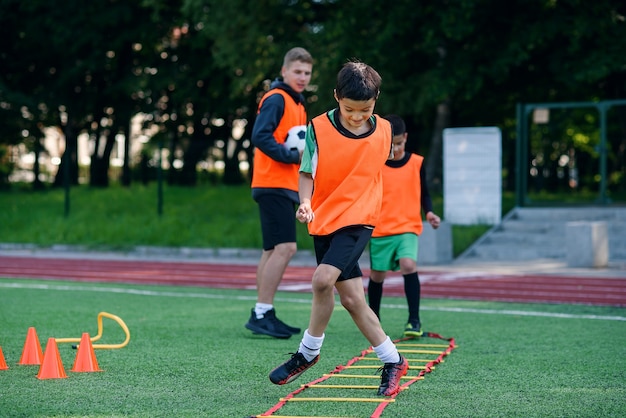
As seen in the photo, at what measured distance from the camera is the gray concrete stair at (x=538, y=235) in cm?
1842

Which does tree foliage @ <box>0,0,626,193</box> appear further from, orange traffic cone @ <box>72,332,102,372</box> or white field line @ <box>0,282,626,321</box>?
orange traffic cone @ <box>72,332,102,372</box>

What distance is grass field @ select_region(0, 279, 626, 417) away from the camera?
5.20 metres

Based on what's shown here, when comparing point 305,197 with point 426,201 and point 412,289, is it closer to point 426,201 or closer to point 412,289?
point 412,289

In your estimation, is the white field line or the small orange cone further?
the white field line

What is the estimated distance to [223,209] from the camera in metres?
24.9

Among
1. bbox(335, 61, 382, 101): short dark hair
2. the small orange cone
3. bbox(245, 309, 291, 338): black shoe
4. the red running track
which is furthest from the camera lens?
the red running track

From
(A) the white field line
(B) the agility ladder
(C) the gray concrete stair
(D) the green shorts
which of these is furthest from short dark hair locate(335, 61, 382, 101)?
(C) the gray concrete stair

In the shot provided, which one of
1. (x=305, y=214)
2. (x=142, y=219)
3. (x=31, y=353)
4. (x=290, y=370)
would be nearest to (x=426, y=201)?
(x=290, y=370)

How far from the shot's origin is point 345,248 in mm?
5652

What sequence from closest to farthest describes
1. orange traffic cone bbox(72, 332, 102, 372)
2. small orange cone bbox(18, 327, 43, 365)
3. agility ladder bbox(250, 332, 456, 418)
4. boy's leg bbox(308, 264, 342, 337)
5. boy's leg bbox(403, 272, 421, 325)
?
agility ladder bbox(250, 332, 456, 418), boy's leg bbox(308, 264, 342, 337), orange traffic cone bbox(72, 332, 102, 372), small orange cone bbox(18, 327, 43, 365), boy's leg bbox(403, 272, 421, 325)

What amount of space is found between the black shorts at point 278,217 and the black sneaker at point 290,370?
2.45 metres

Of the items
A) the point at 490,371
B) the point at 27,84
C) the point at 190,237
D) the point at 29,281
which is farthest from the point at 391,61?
the point at 490,371

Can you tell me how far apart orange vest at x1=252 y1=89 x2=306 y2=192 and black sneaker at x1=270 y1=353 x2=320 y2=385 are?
261 centimetres

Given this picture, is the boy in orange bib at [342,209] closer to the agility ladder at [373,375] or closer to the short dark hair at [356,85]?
the short dark hair at [356,85]
